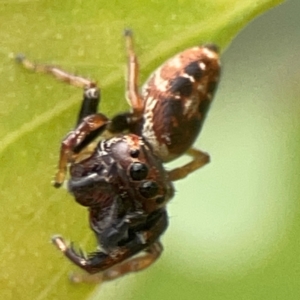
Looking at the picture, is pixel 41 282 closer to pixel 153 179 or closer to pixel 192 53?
pixel 153 179

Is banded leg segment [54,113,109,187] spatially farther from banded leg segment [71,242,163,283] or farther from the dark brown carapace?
banded leg segment [71,242,163,283]

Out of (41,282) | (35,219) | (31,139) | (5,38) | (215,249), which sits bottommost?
(215,249)

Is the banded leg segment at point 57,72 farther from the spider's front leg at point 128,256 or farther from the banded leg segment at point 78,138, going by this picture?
the spider's front leg at point 128,256

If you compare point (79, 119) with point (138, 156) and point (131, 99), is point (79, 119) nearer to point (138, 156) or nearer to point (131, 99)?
point (131, 99)

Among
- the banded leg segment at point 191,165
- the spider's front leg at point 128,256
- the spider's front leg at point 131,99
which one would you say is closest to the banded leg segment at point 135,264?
the spider's front leg at point 128,256

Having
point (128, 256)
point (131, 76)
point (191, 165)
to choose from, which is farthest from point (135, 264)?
point (131, 76)

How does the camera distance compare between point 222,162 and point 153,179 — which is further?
point 222,162

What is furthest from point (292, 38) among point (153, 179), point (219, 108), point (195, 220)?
point (153, 179)
